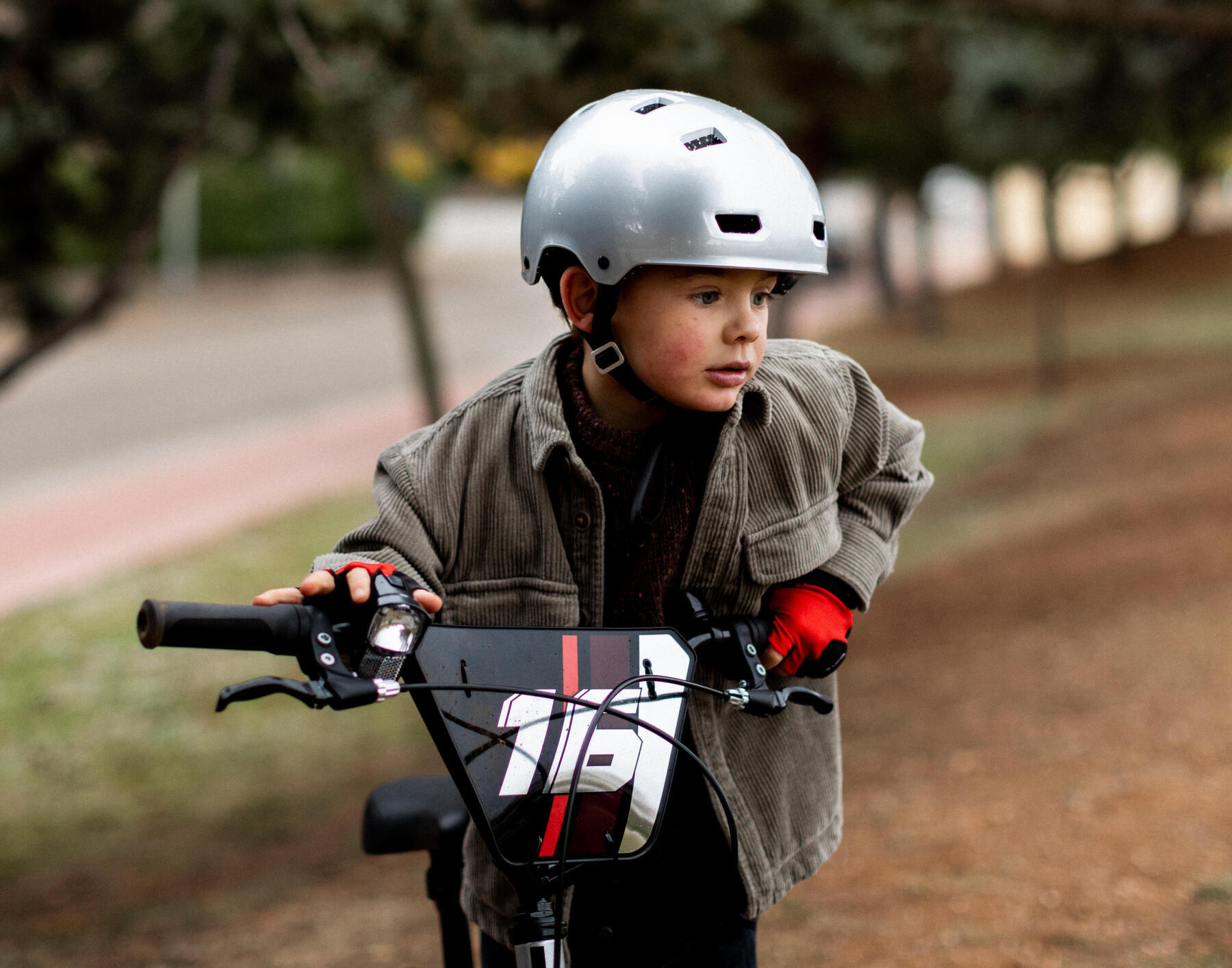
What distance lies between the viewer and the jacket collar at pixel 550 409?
85.4 inches

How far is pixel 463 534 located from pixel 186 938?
3.40 m

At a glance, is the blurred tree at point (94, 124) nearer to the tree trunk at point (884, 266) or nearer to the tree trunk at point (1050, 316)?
the tree trunk at point (1050, 316)

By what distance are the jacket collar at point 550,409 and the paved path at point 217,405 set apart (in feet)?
14.7

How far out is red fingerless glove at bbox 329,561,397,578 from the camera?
185 cm

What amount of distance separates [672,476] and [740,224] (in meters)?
0.44

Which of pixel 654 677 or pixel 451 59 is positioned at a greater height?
pixel 451 59

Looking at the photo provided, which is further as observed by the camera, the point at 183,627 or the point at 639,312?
the point at 639,312

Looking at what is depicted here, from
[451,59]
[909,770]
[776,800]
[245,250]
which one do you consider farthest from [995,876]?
[245,250]

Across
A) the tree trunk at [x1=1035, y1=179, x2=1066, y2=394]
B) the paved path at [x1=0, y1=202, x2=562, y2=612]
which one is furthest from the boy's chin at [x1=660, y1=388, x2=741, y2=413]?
the tree trunk at [x1=1035, y1=179, x2=1066, y2=394]

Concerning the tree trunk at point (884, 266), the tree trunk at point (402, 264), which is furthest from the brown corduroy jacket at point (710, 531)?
the tree trunk at point (884, 266)

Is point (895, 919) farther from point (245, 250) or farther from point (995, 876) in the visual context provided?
point (245, 250)

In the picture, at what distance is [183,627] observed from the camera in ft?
5.44

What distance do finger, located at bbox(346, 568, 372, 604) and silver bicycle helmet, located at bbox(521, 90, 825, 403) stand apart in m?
0.57

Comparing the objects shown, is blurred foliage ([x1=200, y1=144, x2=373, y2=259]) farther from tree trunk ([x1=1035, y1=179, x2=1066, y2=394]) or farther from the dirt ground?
the dirt ground
